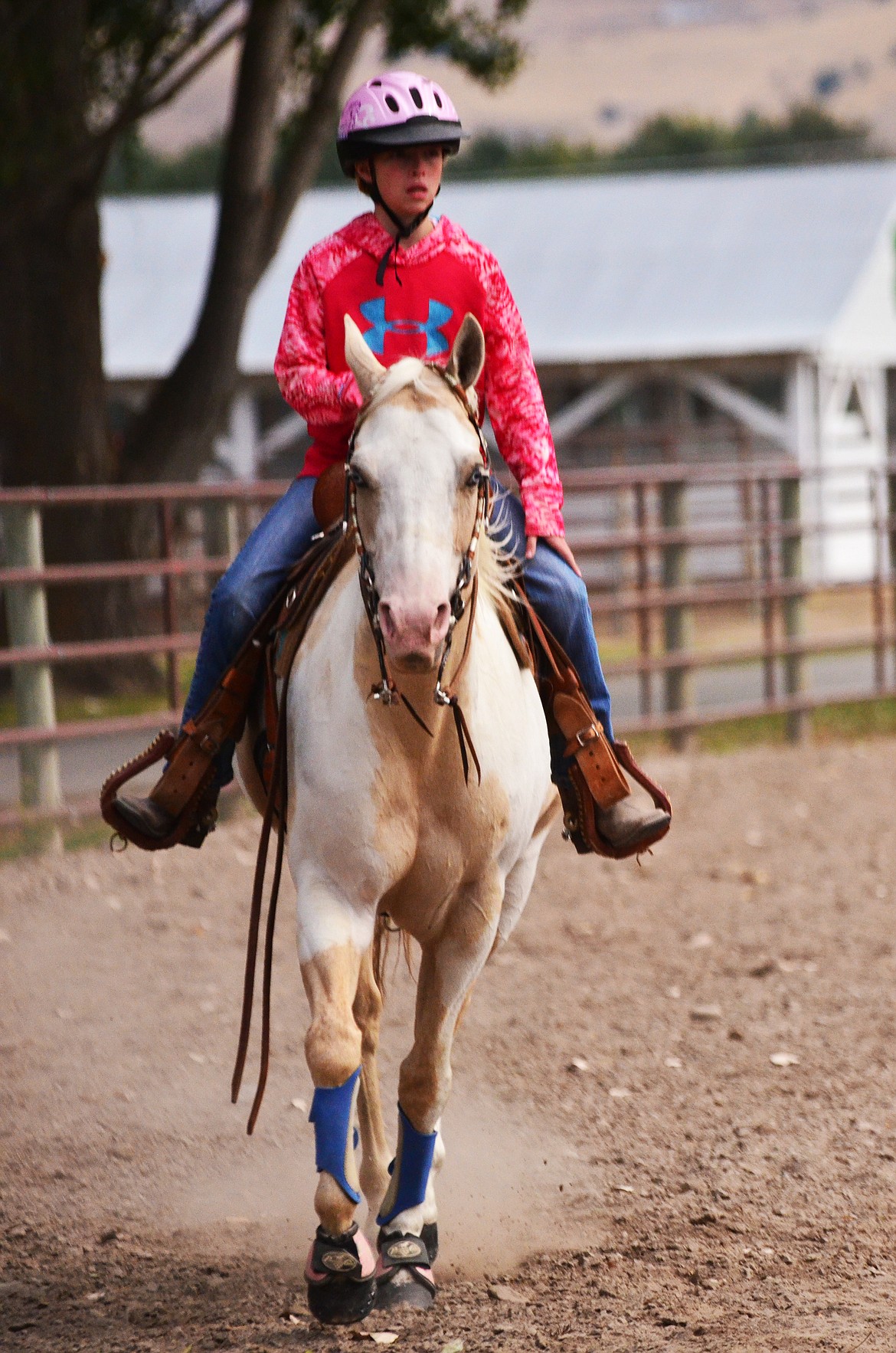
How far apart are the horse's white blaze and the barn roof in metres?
19.7

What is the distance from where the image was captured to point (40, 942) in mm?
6590

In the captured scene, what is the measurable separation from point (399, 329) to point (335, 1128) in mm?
1737

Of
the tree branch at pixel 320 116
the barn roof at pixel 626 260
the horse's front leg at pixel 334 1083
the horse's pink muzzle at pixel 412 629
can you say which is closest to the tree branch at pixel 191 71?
the tree branch at pixel 320 116

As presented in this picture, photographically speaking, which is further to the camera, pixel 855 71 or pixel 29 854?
pixel 855 71

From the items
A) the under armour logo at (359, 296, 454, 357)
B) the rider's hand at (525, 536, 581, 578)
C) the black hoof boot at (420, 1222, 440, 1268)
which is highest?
the under armour logo at (359, 296, 454, 357)

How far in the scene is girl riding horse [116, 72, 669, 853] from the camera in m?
3.54

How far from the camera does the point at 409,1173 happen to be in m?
3.69

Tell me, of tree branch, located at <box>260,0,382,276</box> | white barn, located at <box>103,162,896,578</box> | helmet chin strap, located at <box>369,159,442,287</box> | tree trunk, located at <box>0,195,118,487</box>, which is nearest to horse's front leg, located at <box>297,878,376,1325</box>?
helmet chin strap, located at <box>369,159,442,287</box>

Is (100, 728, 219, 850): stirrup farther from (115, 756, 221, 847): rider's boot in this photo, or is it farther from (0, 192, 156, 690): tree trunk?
(0, 192, 156, 690): tree trunk

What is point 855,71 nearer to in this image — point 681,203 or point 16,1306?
point 681,203

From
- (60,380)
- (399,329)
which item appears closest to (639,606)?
(60,380)

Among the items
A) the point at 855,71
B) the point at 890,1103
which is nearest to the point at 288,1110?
the point at 890,1103

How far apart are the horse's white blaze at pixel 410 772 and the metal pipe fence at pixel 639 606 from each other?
4377 mm

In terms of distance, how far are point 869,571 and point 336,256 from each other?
20.7 meters
